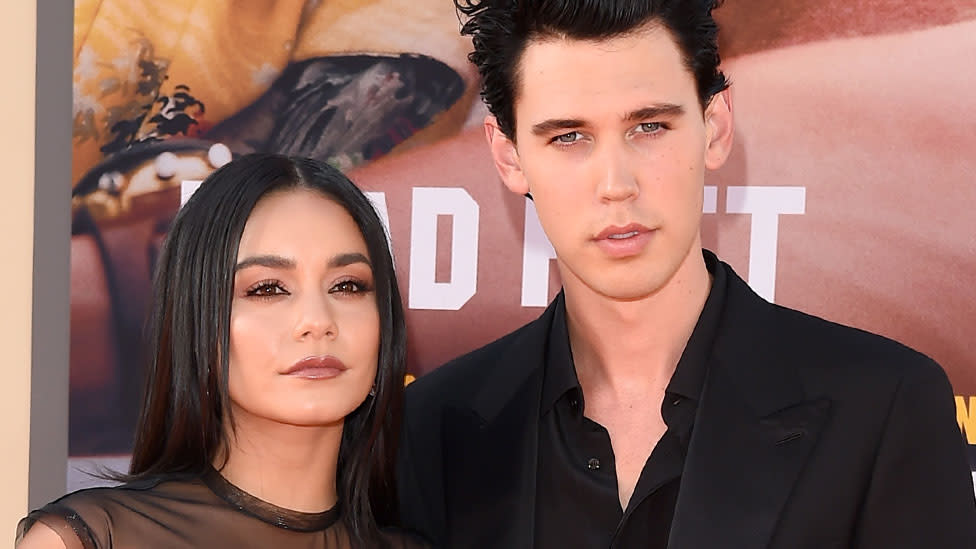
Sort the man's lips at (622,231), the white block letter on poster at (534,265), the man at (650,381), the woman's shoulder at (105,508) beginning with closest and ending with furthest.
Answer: the woman's shoulder at (105,508)
the man at (650,381)
the man's lips at (622,231)
the white block letter on poster at (534,265)

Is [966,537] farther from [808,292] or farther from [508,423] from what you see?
[808,292]

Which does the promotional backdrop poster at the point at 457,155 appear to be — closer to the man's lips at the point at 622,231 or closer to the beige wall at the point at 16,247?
the beige wall at the point at 16,247

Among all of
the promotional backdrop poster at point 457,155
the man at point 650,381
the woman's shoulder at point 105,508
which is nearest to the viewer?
the woman's shoulder at point 105,508

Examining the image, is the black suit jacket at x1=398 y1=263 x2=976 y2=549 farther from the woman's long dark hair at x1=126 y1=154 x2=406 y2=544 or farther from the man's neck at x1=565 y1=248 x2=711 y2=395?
the woman's long dark hair at x1=126 y1=154 x2=406 y2=544

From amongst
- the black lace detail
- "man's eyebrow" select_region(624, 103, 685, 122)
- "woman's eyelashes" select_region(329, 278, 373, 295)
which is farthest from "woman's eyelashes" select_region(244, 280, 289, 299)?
"man's eyebrow" select_region(624, 103, 685, 122)

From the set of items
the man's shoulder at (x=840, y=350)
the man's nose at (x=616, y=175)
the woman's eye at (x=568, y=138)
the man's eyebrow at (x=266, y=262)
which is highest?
the woman's eye at (x=568, y=138)

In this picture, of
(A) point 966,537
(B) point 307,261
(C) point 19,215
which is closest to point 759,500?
(A) point 966,537

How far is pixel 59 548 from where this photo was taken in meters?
1.87

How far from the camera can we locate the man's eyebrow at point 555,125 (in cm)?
217

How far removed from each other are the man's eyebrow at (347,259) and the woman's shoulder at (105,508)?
1.64 feet

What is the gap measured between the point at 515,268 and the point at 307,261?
4.02ft

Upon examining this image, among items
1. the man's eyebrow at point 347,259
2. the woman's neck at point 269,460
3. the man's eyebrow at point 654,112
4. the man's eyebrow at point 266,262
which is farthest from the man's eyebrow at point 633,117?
the woman's neck at point 269,460

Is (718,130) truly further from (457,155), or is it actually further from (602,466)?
(457,155)

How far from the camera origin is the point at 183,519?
6.73 feet
